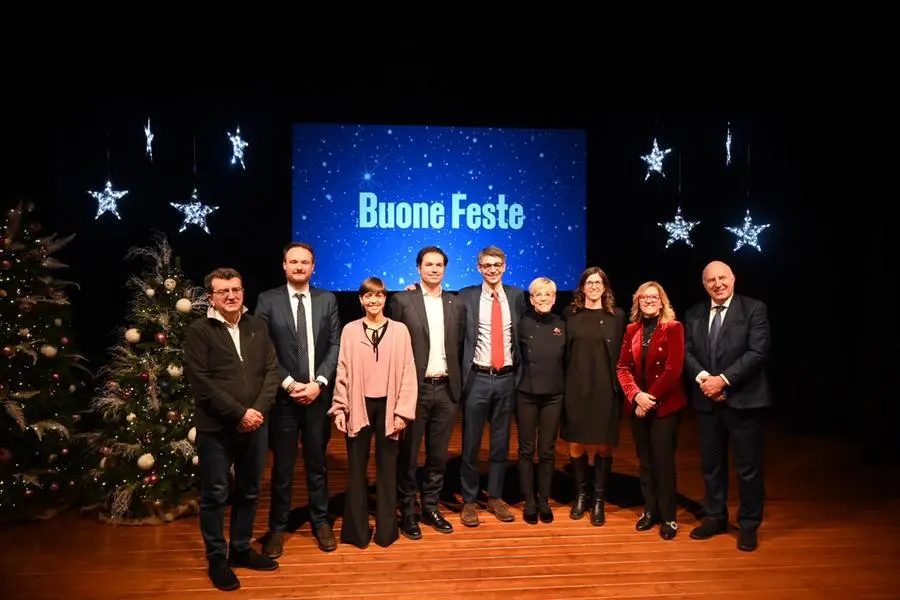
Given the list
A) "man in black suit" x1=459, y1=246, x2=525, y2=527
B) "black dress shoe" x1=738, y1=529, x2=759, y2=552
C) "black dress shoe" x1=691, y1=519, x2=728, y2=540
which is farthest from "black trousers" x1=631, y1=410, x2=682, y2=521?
"man in black suit" x1=459, y1=246, x2=525, y2=527

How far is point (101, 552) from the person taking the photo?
377 centimetres

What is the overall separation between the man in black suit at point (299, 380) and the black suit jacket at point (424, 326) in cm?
43

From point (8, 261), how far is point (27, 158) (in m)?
3.39

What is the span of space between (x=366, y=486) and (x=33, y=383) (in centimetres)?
234

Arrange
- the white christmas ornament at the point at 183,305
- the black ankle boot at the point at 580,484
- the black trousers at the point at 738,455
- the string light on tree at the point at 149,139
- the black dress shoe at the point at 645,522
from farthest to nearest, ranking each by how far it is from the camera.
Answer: the string light on tree at the point at 149,139, the white christmas ornament at the point at 183,305, the black ankle boot at the point at 580,484, the black dress shoe at the point at 645,522, the black trousers at the point at 738,455

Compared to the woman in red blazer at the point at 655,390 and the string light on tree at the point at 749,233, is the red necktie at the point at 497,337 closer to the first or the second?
the woman in red blazer at the point at 655,390

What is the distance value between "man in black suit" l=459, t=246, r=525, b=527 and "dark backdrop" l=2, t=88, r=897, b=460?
352 centimetres

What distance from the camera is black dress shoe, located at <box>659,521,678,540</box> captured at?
13.0ft

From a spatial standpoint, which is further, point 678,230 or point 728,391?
point 678,230

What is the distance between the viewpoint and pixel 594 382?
414cm

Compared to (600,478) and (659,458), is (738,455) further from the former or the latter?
(600,478)

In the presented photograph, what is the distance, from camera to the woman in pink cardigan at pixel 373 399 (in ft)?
12.3

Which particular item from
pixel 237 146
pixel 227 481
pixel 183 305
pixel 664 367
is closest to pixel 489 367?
pixel 664 367

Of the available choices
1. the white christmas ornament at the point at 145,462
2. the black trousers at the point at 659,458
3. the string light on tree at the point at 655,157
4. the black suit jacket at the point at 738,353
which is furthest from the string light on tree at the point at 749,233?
the white christmas ornament at the point at 145,462
